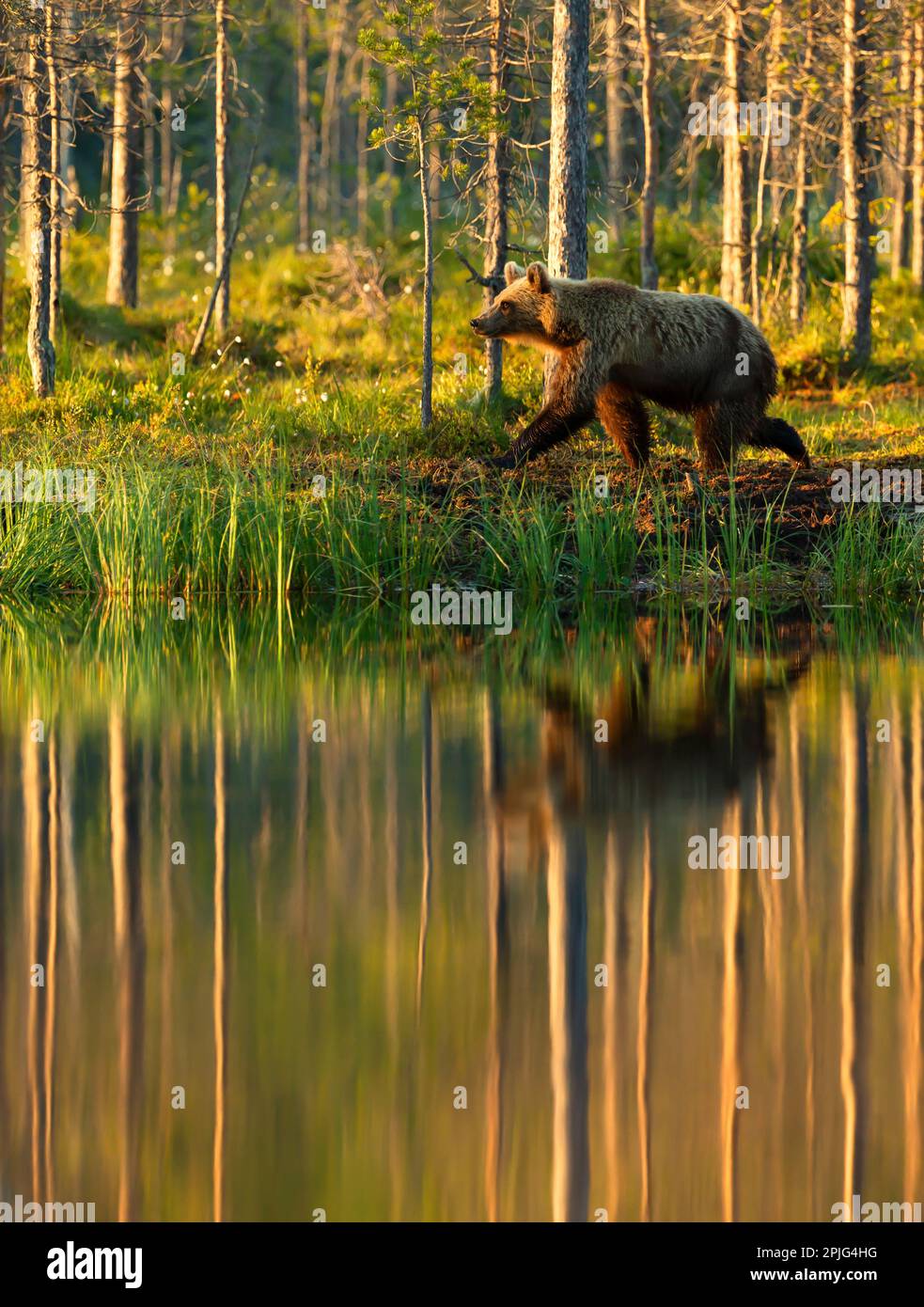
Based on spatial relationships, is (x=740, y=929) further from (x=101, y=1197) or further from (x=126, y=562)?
(x=126, y=562)

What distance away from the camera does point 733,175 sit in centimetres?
2398

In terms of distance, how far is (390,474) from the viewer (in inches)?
673

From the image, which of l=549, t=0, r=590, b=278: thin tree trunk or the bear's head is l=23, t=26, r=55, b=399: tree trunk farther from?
the bear's head

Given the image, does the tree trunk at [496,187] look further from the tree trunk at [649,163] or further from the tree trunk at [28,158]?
the tree trunk at [28,158]

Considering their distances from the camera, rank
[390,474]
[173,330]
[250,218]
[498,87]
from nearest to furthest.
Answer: [390,474] < [498,87] < [173,330] < [250,218]

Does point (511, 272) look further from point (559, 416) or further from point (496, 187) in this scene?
A: point (496, 187)

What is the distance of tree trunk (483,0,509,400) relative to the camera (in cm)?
1933

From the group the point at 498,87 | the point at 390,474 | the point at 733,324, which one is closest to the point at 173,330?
the point at 498,87

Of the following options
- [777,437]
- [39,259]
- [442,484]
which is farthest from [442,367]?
[777,437]

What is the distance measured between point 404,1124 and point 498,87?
15.8m

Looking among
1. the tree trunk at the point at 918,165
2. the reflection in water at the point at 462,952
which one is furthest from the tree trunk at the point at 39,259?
the tree trunk at the point at 918,165

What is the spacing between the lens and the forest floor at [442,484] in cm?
1604

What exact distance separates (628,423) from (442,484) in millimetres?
1846

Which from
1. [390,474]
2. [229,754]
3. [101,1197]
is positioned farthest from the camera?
[390,474]
